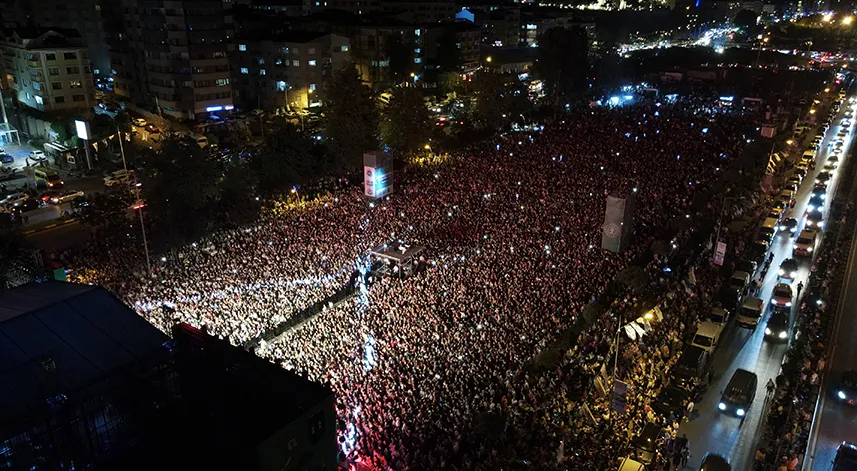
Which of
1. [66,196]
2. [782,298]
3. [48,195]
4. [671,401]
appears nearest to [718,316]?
[782,298]

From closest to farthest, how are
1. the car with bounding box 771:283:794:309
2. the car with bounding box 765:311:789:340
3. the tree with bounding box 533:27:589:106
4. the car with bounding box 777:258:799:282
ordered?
the car with bounding box 765:311:789:340
the car with bounding box 771:283:794:309
the car with bounding box 777:258:799:282
the tree with bounding box 533:27:589:106

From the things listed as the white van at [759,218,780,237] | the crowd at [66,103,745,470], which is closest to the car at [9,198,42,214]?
the crowd at [66,103,745,470]

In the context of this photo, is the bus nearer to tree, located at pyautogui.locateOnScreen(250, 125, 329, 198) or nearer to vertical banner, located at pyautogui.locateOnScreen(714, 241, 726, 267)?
tree, located at pyautogui.locateOnScreen(250, 125, 329, 198)

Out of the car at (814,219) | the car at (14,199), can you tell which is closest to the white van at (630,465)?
the car at (814,219)

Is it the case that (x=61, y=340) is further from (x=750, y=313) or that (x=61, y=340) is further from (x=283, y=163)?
(x=283, y=163)

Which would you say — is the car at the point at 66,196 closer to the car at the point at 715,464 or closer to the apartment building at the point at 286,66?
the apartment building at the point at 286,66

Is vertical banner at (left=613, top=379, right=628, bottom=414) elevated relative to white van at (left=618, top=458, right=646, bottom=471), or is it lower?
elevated
